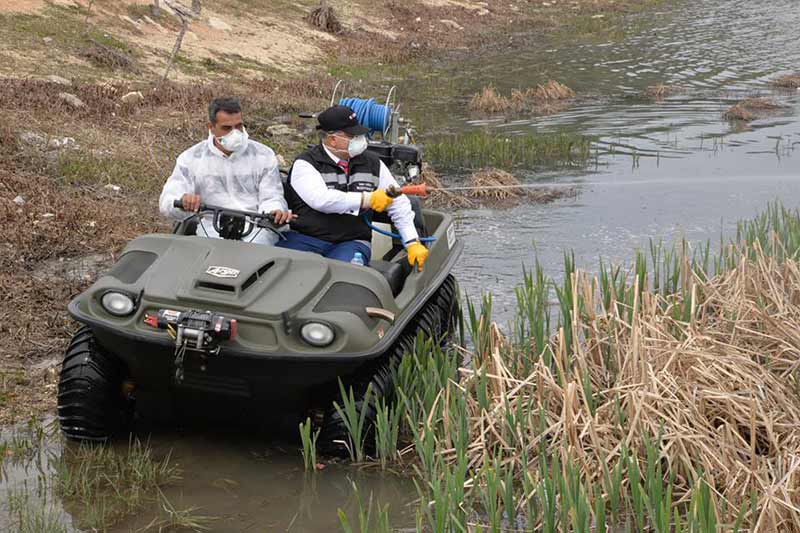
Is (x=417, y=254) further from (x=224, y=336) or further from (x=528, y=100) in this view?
(x=528, y=100)

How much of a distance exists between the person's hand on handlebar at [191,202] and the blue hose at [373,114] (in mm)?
2532

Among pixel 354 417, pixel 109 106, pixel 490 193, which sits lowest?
pixel 354 417

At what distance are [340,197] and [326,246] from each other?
35cm

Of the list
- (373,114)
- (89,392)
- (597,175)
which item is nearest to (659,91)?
(597,175)

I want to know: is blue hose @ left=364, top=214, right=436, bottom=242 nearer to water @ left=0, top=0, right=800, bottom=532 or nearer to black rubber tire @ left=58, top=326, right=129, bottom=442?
water @ left=0, top=0, right=800, bottom=532

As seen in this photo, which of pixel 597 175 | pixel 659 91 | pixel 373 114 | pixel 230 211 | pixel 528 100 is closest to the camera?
pixel 230 211

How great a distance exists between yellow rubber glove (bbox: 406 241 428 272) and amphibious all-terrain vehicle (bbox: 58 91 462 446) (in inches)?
15.4

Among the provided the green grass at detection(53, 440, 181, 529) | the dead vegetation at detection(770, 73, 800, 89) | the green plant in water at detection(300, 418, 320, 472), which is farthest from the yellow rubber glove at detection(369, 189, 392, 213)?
the dead vegetation at detection(770, 73, 800, 89)

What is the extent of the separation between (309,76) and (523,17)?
52.4ft

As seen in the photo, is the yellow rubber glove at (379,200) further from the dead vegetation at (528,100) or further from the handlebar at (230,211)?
the dead vegetation at (528,100)

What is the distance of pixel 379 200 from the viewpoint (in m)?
6.67

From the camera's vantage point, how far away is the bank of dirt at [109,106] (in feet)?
26.7

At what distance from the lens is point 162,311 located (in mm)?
5523

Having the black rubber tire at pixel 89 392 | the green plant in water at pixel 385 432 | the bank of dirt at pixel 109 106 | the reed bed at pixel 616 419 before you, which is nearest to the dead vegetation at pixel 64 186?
the bank of dirt at pixel 109 106
